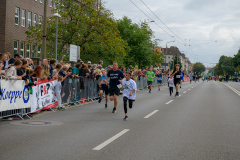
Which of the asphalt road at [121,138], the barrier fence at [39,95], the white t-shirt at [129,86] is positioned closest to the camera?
the asphalt road at [121,138]

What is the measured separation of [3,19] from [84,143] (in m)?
36.7

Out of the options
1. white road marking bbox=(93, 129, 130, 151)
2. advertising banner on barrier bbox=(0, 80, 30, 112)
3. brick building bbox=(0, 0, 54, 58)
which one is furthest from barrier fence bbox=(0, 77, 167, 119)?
brick building bbox=(0, 0, 54, 58)

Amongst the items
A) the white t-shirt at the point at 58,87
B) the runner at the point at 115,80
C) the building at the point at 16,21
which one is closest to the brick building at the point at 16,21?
the building at the point at 16,21

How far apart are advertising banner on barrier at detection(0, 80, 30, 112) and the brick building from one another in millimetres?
28092

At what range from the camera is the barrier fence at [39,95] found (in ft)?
35.1

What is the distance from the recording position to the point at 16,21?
43.7m

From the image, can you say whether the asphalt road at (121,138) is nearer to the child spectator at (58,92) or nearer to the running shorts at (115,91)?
the running shorts at (115,91)

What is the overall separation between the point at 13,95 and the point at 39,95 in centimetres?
177

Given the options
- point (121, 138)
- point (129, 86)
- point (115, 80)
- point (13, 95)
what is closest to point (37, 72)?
point (13, 95)

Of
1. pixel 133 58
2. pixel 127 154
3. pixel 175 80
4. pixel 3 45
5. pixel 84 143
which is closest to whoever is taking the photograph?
pixel 127 154

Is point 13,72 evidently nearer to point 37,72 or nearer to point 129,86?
point 37,72

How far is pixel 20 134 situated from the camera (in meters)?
8.39

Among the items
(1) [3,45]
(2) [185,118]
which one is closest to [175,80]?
(2) [185,118]

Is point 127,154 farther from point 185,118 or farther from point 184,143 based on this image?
point 185,118
